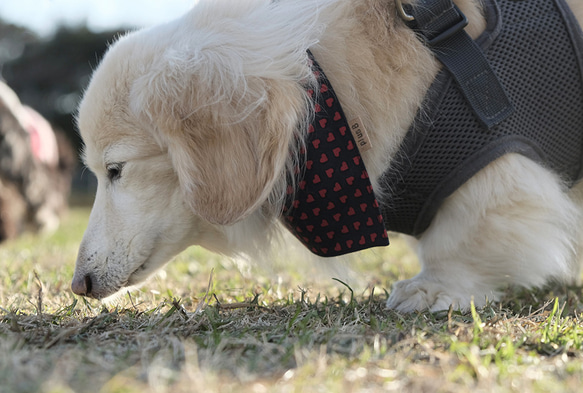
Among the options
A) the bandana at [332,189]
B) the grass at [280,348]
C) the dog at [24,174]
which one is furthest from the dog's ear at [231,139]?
the dog at [24,174]

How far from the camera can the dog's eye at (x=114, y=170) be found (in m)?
2.16

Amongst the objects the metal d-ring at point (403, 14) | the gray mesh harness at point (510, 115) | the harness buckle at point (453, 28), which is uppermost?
the metal d-ring at point (403, 14)

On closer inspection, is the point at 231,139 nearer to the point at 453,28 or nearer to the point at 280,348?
the point at 280,348

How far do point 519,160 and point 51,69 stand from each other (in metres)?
22.0

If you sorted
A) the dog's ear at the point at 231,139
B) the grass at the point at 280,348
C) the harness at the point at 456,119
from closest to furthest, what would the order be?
the grass at the point at 280,348 → the dog's ear at the point at 231,139 → the harness at the point at 456,119

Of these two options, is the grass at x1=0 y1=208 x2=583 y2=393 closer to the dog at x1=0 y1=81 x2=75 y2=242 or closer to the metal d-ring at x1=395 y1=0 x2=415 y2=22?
the metal d-ring at x1=395 y1=0 x2=415 y2=22

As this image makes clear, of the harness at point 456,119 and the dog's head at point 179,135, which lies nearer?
the dog's head at point 179,135

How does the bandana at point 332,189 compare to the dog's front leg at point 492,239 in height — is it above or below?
above

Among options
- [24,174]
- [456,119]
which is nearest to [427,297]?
[456,119]

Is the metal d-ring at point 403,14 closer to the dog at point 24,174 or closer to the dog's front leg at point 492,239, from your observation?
the dog's front leg at point 492,239

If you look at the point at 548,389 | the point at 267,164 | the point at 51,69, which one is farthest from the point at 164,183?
the point at 51,69

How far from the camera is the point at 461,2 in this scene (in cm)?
220

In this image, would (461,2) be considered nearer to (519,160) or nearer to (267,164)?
(519,160)

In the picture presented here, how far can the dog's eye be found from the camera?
2156 millimetres
